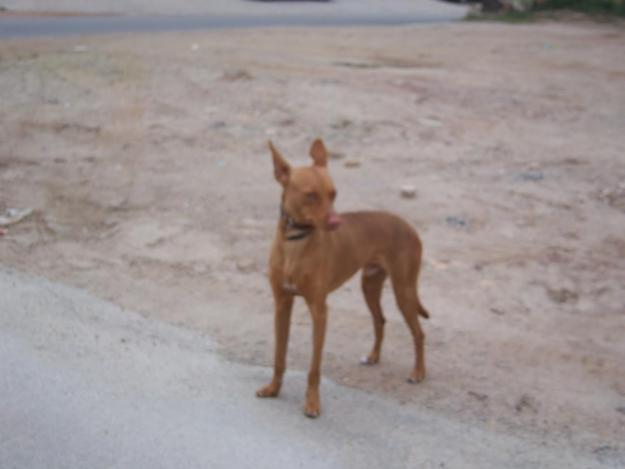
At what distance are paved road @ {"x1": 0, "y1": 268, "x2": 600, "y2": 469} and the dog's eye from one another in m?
1.29

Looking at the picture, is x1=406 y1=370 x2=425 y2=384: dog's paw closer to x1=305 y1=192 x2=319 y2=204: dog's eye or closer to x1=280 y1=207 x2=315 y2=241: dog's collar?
x1=280 y1=207 x2=315 y2=241: dog's collar

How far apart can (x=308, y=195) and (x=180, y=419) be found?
144 centimetres

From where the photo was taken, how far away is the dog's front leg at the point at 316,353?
4414 mm

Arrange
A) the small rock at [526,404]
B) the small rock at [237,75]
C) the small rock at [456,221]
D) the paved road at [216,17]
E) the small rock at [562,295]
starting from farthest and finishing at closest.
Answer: the paved road at [216,17] < the small rock at [237,75] < the small rock at [456,221] < the small rock at [562,295] < the small rock at [526,404]

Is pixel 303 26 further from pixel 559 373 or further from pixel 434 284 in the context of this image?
pixel 559 373

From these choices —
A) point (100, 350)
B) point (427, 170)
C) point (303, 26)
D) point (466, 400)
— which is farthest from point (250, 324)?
point (303, 26)

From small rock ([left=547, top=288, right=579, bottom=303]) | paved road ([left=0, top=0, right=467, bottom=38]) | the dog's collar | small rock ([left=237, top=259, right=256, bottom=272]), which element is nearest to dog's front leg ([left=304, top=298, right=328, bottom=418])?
the dog's collar

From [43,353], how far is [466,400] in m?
2.65

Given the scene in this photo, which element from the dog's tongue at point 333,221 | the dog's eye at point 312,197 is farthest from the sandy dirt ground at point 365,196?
the dog's eye at point 312,197

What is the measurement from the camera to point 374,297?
5.15m

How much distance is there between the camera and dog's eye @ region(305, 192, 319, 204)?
160 inches

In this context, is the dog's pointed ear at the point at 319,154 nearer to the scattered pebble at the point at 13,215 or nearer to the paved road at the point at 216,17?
the scattered pebble at the point at 13,215

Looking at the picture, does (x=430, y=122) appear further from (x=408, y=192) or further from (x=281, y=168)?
(x=281, y=168)

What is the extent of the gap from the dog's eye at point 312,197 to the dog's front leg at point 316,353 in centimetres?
63
